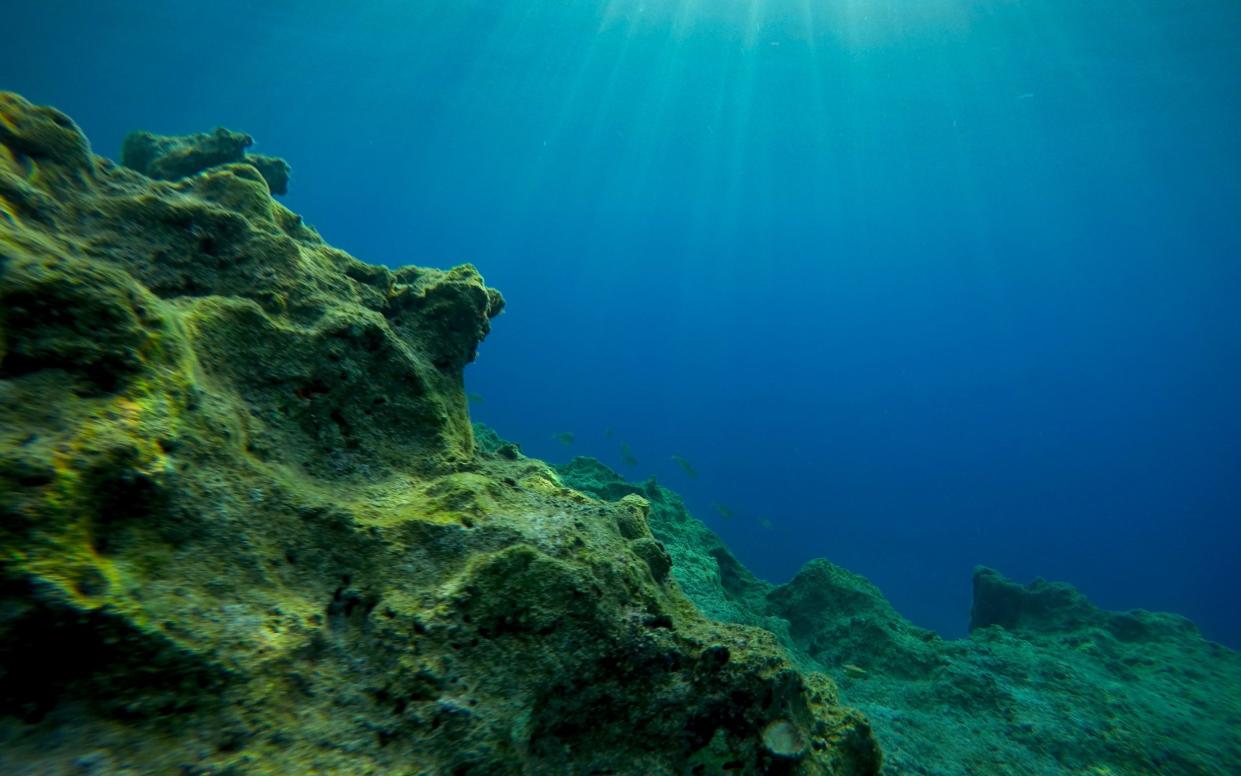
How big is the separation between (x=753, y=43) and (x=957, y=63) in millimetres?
21336

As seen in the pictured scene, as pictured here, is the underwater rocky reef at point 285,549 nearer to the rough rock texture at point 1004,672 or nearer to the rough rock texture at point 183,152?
the rough rock texture at point 1004,672

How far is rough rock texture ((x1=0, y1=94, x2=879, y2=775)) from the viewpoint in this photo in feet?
5.11

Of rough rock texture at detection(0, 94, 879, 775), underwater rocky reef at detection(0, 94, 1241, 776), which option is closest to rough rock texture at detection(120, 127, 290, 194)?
underwater rocky reef at detection(0, 94, 1241, 776)

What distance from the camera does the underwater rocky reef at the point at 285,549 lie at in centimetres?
157

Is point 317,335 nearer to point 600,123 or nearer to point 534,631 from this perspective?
point 534,631

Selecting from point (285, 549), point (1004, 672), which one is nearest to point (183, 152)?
point (285, 549)

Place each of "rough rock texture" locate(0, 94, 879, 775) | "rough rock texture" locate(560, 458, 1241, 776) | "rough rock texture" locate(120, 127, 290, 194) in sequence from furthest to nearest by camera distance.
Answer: "rough rock texture" locate(120, 127, 290, 194)
"rough rock texture" locate(560, 458, 1241, 776)
"rough rock texture" locate(0, 94, 879, 775)

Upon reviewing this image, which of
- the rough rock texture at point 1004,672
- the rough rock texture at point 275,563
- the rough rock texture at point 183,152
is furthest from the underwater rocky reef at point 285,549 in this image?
the rough rock texture at point 183,152

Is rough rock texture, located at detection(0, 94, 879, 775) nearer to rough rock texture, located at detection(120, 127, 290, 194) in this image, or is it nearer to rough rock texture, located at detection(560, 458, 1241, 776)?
rough rock texture, located at detection(560, 458, 1241, 776)

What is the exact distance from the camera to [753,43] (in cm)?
5912

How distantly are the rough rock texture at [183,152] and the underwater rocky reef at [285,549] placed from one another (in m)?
5.04

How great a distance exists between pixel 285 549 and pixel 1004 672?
9.48m

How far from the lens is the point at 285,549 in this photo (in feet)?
7.15

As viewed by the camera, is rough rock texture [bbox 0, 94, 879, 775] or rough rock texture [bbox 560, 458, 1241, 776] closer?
rough rock texture [bbox 0, 94, 879, 775]
